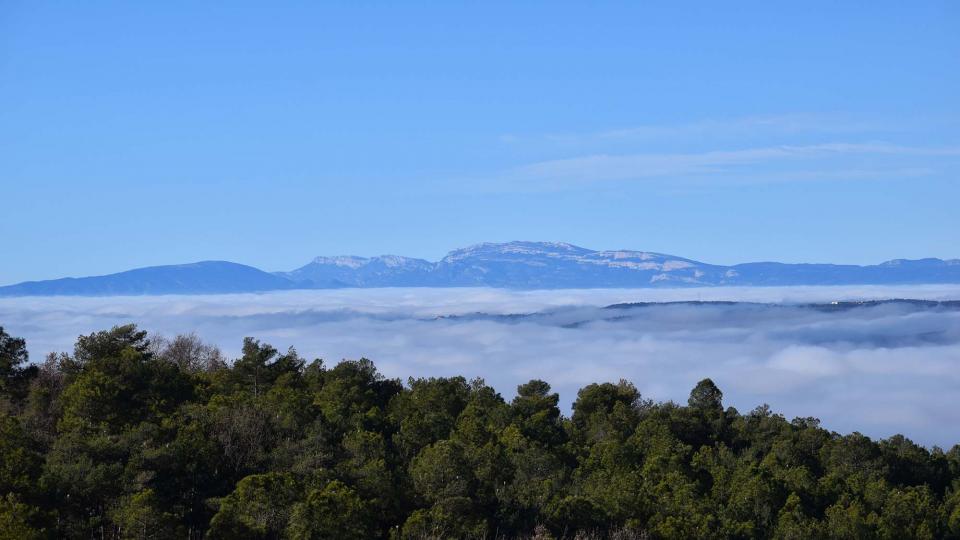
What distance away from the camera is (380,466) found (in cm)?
4072

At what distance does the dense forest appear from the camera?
34656 millimetres

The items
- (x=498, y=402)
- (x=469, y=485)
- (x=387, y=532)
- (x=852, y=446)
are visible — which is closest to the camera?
(x=387, y=532)

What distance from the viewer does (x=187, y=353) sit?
263 ft

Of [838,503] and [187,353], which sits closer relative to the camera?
[838,503]

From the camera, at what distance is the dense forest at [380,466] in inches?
1364

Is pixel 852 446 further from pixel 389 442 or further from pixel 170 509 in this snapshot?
pixel 170 509

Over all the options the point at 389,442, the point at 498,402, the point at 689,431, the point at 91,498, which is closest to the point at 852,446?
the point at 689,431

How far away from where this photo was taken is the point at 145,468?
3756 centimetres

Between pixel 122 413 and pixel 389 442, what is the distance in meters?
10.8

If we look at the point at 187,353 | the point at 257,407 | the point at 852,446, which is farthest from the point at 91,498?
the point at 187,353

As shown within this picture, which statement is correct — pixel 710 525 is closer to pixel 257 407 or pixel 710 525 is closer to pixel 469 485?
pixel 469 485

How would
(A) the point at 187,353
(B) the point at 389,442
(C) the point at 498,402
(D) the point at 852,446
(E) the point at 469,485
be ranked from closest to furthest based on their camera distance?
1. (E) the point at 469,485
2. (B) the point at 389,442
3. (D) the point at 852,446
4. (C) the point at 498,402
5. (A) the point at 187,353

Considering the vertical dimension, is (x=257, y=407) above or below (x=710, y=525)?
above

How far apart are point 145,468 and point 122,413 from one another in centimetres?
941
